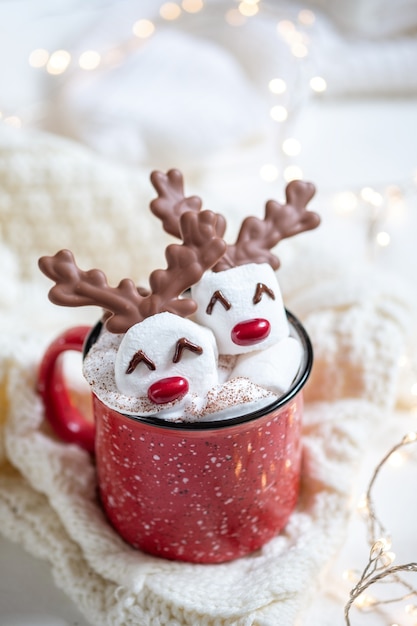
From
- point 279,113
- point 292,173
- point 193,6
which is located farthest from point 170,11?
point 292,173

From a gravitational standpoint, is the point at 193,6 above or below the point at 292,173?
above

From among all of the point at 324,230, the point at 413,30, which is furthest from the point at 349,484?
the point at 413,30

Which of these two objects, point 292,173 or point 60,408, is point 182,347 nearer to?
point 60,408

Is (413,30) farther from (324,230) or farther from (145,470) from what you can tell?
(145,470)

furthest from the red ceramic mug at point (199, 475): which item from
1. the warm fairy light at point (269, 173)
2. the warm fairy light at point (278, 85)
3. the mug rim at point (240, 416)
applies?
the warm fairy light at point (278, 85)

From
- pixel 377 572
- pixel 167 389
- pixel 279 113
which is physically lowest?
pixel 377 572

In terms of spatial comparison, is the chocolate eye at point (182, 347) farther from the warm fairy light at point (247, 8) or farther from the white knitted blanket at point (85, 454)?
the warm fairy light at point (247, 8)
